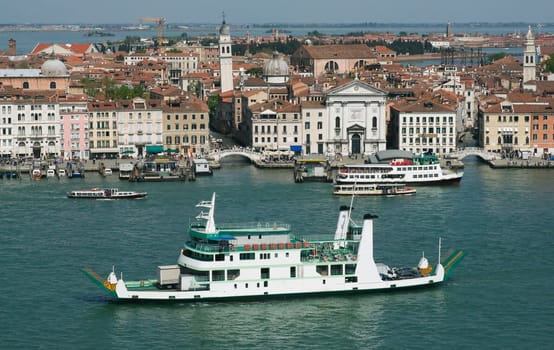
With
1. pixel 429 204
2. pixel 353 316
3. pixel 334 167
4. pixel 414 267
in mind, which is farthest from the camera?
pixel 334 167

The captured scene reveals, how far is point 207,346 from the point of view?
18.8 metres

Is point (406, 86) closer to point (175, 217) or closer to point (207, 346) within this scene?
point (175, 217)

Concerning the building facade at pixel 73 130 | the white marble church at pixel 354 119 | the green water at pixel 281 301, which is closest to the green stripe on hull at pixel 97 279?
the green water at pixel 281 301

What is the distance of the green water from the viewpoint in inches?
757

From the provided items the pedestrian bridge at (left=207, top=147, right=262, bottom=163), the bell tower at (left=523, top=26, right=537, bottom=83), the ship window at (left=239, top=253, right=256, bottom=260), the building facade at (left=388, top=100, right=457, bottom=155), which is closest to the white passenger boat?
the pedestrian bridge at (left=207, top=147, right=262, bottom=163)

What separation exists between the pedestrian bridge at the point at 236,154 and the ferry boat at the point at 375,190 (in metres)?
6.75

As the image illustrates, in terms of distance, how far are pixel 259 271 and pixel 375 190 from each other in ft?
39.9

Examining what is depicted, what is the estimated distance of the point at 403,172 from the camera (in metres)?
34.2

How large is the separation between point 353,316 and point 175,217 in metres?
8.77

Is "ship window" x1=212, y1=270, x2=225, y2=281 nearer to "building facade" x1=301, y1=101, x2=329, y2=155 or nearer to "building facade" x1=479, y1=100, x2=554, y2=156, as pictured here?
"building facade" x1=301, y1=101, x2=329, y2=155

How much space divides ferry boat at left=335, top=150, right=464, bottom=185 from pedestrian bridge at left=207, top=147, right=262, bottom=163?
5041 mm

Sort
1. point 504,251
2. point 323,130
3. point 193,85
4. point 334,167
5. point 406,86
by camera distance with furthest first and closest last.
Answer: point 193,85 < point 406,86 < point 323,130 < point 334,167 < point 504,251

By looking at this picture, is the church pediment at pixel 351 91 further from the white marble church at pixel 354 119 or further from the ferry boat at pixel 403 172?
the ferry boat at pixel 403 172

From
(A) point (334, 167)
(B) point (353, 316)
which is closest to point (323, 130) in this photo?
(A) point (334, 167)
